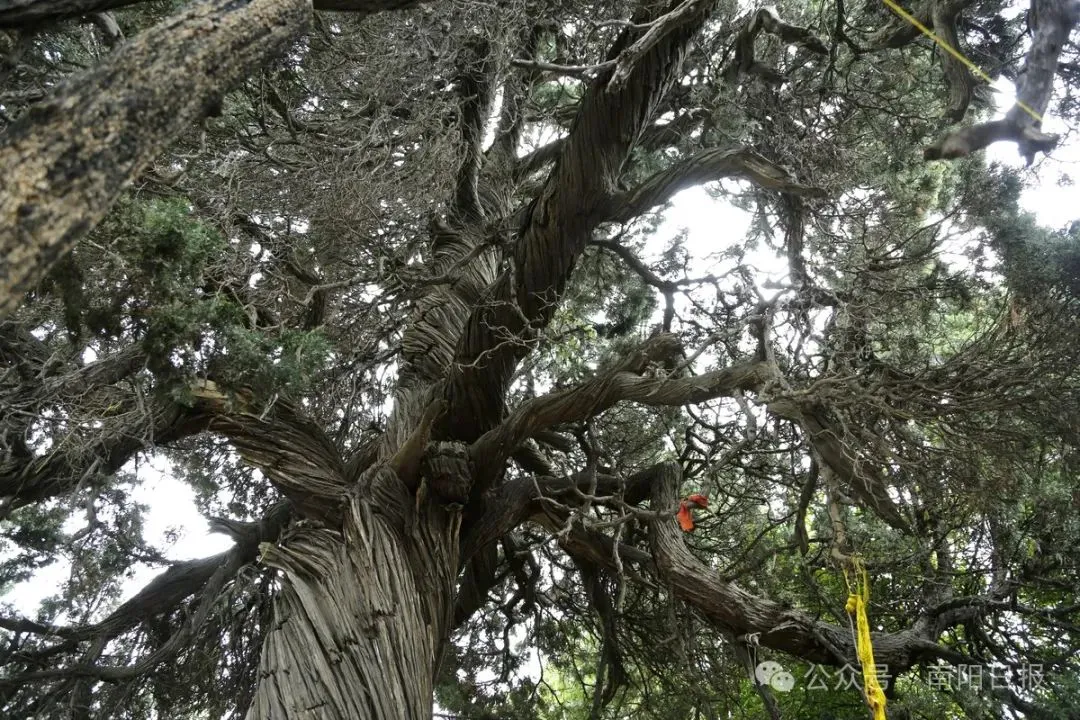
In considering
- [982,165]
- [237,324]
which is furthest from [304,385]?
[982,165]

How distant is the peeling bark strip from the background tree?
26 cm

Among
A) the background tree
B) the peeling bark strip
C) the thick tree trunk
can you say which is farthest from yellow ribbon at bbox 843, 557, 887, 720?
the peeling bark strip

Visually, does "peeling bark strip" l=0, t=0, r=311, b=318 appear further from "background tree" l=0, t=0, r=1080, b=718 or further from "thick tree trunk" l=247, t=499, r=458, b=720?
"thick tree trunk" l=247, t=499, r=458, b=720

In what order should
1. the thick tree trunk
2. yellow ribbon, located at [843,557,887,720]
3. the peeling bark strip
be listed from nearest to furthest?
the peeling bark strip → yellow ribbon, located at [843,557,887,720] → the thick tree trunk

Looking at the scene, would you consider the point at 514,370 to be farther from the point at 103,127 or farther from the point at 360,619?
the point at 103,127

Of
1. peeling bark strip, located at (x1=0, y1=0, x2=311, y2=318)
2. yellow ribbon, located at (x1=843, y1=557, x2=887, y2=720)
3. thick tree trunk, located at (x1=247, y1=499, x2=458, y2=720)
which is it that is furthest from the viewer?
thick tree trunk, located at (x1=247, y1=499, x2=458, y2=720)

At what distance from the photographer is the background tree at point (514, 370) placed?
367 cm

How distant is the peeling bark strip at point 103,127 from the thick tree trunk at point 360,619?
2.72 meters

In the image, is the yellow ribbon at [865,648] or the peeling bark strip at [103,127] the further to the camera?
the yellow ribbon at [865,648]

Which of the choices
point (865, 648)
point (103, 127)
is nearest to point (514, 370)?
point (865, 648)

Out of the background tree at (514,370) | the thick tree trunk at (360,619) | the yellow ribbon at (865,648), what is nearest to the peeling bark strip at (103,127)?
the background tree at (514,370)

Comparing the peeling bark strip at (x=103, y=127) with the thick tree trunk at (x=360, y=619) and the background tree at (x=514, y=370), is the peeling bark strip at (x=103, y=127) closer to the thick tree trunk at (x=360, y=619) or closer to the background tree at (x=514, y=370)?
the background tree at (x=514, y=370)

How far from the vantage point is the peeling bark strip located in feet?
4.96

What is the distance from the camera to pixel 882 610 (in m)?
5.01
